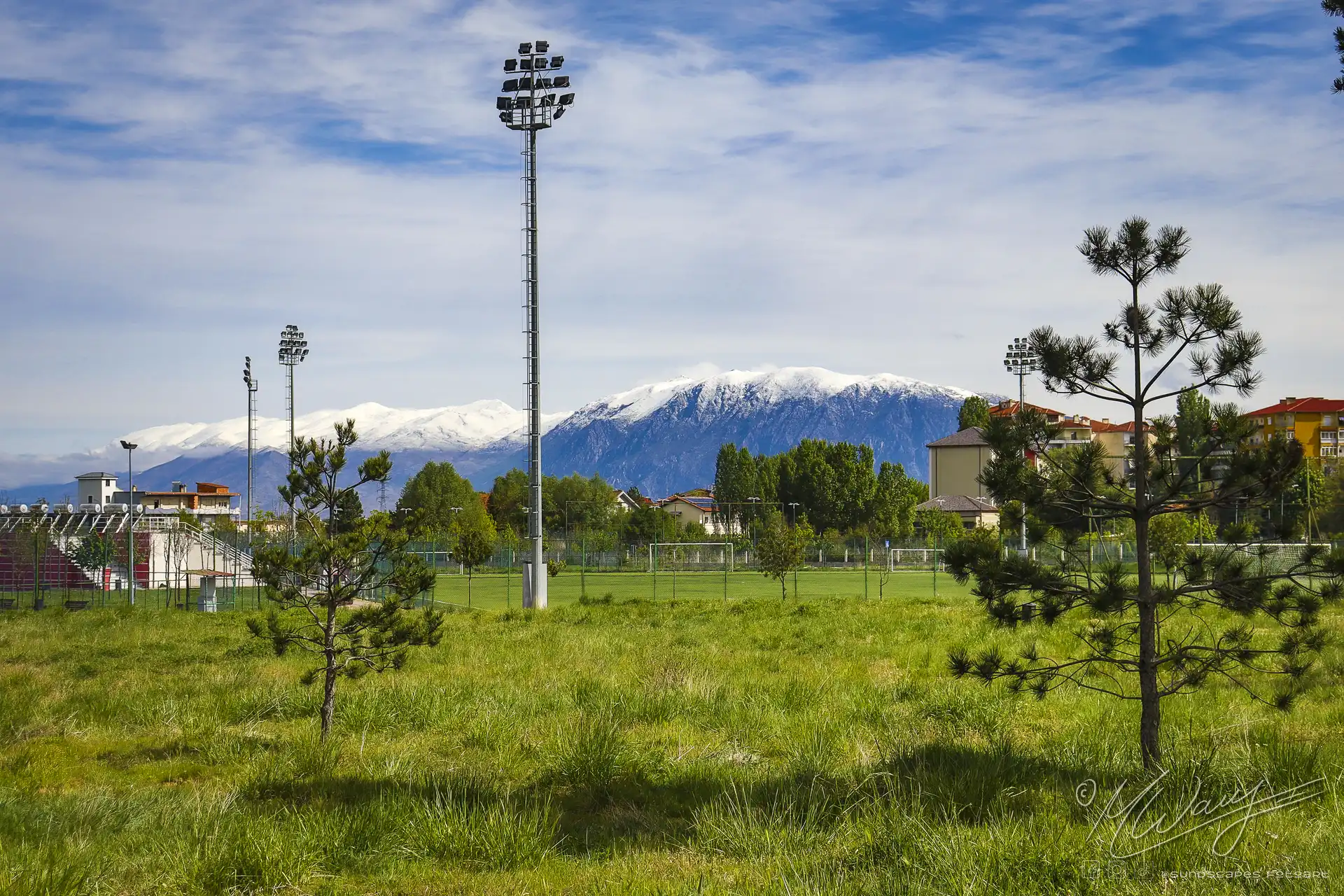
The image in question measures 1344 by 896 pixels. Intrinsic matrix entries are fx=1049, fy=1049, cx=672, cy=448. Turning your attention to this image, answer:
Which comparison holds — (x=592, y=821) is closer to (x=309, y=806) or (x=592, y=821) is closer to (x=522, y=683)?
(x=309, y=806)

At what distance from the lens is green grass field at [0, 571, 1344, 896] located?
18.7ft

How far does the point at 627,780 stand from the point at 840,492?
302 ft

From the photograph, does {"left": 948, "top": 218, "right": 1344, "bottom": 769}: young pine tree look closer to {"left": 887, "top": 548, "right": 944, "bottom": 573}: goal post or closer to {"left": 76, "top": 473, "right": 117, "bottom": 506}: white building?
{"left": 887, "top": 548, "right": 944, "bottom": 573}: goal post

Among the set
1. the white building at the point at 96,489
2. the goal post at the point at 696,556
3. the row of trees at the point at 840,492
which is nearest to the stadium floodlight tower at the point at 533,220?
the goal post at the point at 696,556

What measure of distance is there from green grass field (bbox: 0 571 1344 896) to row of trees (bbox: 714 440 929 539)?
3076 inches

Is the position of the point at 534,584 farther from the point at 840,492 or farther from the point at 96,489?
the point at 96,489

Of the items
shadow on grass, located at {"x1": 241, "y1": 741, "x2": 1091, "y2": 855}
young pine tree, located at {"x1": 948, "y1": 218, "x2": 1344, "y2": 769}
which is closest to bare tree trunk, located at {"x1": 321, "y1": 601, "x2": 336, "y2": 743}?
shadow on grass, located at {"x1": 241, "y1": 741, "x2": 1091, "y2": 855}

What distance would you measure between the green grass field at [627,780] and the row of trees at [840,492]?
3076 inches

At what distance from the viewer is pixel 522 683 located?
44.2 feet

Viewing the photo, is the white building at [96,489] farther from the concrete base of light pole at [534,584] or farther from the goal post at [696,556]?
the concrete base of light pole at [534,584]

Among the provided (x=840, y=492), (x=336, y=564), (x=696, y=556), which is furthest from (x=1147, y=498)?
(x=840, y=492)

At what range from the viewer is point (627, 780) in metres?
8.32

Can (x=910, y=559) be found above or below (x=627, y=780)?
below

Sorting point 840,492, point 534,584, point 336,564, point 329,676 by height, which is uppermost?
point 840,492
